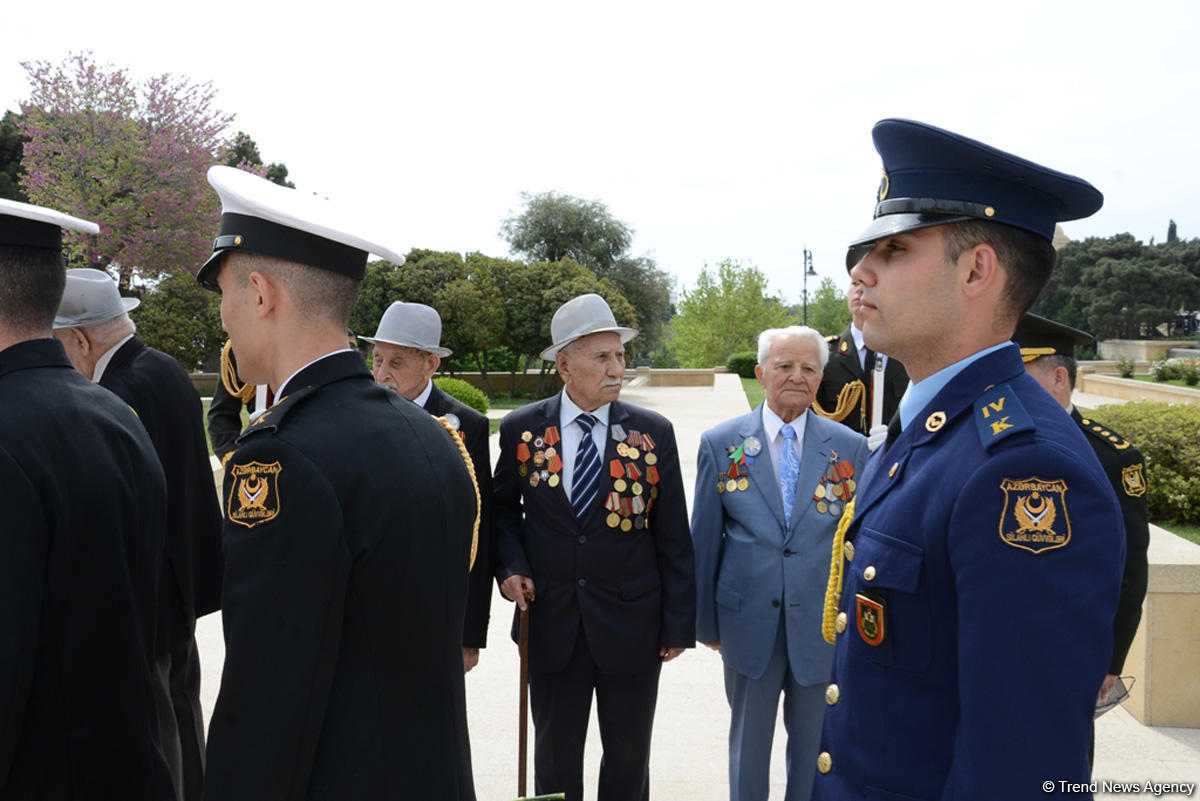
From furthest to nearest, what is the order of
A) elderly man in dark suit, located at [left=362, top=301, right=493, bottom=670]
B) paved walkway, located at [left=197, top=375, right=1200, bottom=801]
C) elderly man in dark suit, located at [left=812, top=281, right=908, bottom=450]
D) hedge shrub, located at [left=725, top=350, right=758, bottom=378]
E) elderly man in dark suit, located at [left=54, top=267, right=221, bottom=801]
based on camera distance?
1. hedge shrub, located at [left=725, top=350, right=758, bottom=378]
2. elderly man in dark suit, located at [left=812, top=281, right=908, bottom=450]
3. elderly man in dark suit, located at [left=362, top=301, right=493, bottom=670]
4. paved walkway, located at [left=197, top=375, right=1200, bottom=801]
5. elderly man in dark suit, located at [left=54, top=267, right=221, bottom=801]

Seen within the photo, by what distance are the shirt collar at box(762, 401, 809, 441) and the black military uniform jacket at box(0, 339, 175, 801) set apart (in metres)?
2.48

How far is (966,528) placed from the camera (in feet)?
4.95

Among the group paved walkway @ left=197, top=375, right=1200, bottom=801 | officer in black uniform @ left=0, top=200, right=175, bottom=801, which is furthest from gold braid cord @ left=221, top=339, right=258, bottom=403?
officer in black uniform @ left=0, top=200, right=175, bottom=801

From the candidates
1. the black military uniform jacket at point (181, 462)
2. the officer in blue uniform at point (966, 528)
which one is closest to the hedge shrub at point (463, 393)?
the black military uniform jacket at point (181, 462)

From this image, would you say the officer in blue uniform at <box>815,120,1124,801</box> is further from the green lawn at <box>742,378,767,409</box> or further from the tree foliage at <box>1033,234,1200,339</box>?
the tree foliage at <box>1033,234,1200,339</box>

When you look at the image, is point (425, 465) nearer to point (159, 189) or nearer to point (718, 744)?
point (718, 744)

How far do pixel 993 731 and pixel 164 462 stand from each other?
3.28 m

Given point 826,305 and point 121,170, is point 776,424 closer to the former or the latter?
point 121,170

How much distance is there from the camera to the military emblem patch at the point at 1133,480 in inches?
136

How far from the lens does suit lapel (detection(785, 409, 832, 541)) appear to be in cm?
364

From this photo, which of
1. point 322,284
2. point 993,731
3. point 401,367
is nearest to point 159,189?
point 401,367

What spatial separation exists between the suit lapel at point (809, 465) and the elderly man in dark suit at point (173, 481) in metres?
2.34

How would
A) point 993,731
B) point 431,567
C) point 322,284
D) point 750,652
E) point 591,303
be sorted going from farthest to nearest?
point 591,303 < point 750,652 < point 322,284 < point 431,567 < point 993,731

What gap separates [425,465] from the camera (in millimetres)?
1821
